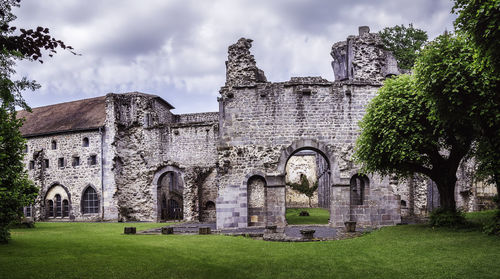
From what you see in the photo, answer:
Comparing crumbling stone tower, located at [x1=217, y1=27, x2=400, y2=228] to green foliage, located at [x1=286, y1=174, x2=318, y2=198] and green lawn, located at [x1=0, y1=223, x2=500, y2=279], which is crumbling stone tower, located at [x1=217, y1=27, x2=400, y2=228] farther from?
green foliage, located at [x1=286, y1=174, x2=318, y2=198]

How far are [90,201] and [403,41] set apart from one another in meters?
32.0

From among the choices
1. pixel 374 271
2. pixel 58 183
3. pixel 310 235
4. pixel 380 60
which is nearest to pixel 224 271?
pixel 374 271

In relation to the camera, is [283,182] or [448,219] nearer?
[448,219]

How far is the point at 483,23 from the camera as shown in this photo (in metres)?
7.82

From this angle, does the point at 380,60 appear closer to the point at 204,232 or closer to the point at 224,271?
the point at 204,232

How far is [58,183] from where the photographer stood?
30.8 m

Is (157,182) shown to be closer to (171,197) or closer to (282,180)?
(171,197)

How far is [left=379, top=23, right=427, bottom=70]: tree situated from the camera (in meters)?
36.7

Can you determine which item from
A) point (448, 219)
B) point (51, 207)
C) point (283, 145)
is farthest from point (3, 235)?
point (51, 207)

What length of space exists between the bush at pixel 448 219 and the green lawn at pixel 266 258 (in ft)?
2.75

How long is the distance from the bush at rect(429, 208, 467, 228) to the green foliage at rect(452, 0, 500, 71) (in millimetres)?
7716

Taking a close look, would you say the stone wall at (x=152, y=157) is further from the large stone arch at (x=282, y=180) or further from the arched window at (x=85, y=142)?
the large stone arch at (x=282, y=180)

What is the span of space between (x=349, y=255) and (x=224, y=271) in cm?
370

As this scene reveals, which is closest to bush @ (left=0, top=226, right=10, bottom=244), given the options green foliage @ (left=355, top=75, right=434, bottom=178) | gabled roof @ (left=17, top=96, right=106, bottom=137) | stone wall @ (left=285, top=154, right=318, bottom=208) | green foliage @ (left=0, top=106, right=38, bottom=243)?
green foliage @ (left=0, top=106, right=38, bottom=243)
